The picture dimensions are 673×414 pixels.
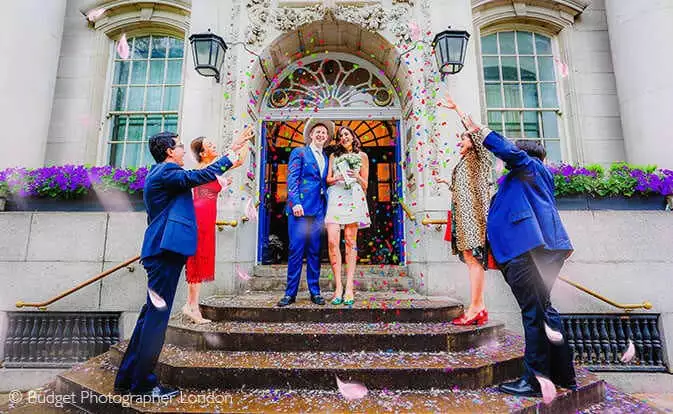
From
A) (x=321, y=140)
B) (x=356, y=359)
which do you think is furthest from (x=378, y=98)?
(x=356, y=359)

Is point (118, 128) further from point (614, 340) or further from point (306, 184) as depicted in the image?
point (614, 340)

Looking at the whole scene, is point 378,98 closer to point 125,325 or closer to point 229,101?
point 229,101

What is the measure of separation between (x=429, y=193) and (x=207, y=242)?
3.18 m

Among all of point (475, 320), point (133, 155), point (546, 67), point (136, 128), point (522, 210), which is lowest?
point (475, 320)

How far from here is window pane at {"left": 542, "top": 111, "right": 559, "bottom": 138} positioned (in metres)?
6.65

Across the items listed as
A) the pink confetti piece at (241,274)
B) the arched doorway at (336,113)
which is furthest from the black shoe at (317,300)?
the arched doorway at (336,113)

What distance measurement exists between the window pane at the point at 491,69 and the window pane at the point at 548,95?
0.89 metres

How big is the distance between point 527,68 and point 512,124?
1219mm

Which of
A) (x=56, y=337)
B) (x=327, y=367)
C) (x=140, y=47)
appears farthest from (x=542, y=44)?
(x=56, y=337)

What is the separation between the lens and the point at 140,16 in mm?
6879

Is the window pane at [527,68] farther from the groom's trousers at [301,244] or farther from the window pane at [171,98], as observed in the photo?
the window pane at [171,98]

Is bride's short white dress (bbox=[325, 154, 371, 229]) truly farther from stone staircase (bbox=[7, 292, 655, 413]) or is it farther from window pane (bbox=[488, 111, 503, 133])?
window pane (bbox=[488, 111, 503, 133])

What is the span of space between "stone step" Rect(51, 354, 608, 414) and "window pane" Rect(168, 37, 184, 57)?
607 centimetres

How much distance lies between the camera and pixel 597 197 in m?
5.08
